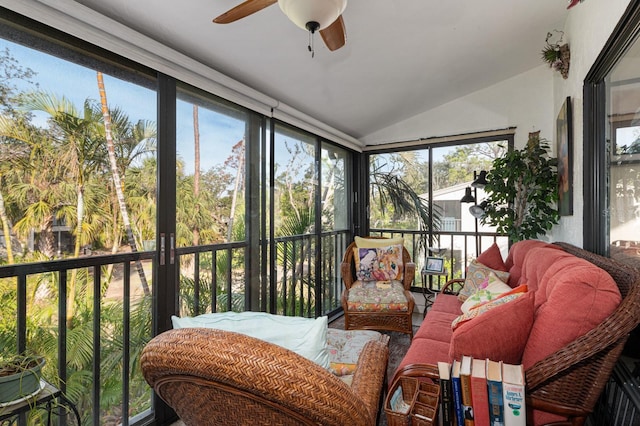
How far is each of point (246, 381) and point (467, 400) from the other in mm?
861

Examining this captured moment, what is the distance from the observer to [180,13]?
5.53 ft

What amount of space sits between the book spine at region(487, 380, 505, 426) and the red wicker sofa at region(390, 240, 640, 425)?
0.42ft

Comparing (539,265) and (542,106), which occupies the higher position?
(542,106)

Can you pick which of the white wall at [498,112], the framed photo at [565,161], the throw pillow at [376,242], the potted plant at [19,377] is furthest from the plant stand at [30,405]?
the white wall at [498,112]

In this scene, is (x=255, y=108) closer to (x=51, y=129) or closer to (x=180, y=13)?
(x=180, y=13)

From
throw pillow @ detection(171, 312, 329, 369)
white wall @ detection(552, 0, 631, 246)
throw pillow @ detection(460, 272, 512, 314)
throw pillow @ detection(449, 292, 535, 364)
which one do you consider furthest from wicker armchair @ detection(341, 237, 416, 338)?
throw pillow @ detection(171, 312, 329, 369)

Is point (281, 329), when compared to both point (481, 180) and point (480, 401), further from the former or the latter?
point (481, 180)

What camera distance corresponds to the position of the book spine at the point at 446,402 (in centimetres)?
114

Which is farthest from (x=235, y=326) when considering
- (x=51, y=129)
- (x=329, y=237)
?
(x=329, y=237)

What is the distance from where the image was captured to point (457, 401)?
1122 mm

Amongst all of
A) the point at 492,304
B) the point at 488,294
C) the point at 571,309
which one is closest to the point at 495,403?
the point at 571,309

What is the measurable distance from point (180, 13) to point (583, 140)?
245cm

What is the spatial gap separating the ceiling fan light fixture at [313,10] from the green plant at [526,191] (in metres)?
2.37

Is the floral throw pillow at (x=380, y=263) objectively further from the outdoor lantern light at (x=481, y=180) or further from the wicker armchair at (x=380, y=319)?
the outdoor lantern light at (x=481, y=180)
